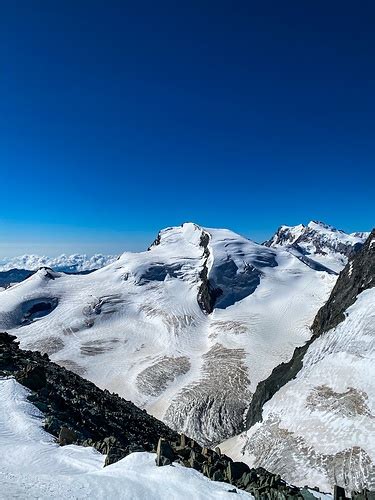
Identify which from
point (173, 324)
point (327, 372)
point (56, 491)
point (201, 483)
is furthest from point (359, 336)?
point (173, 324)

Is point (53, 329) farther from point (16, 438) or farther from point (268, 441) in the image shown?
point (16, 438)

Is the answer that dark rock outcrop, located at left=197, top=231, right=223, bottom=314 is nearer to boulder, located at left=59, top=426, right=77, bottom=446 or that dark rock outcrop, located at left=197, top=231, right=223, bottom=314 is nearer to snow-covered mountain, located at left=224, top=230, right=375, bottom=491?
snow-covered mountain, located at left=224, top=230, right=375, bottom=491

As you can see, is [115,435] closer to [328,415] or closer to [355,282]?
[328,415]

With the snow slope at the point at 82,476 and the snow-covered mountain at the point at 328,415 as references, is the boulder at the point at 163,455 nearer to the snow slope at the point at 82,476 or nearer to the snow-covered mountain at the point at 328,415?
the snow slope at the point at 82,476

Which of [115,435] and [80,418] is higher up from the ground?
[80,418]

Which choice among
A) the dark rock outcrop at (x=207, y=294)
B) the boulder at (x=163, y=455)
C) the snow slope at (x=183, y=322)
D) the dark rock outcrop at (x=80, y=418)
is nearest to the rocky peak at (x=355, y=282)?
the snow slope at (x=183, y=322)

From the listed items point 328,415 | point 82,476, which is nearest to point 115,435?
point 82,476
